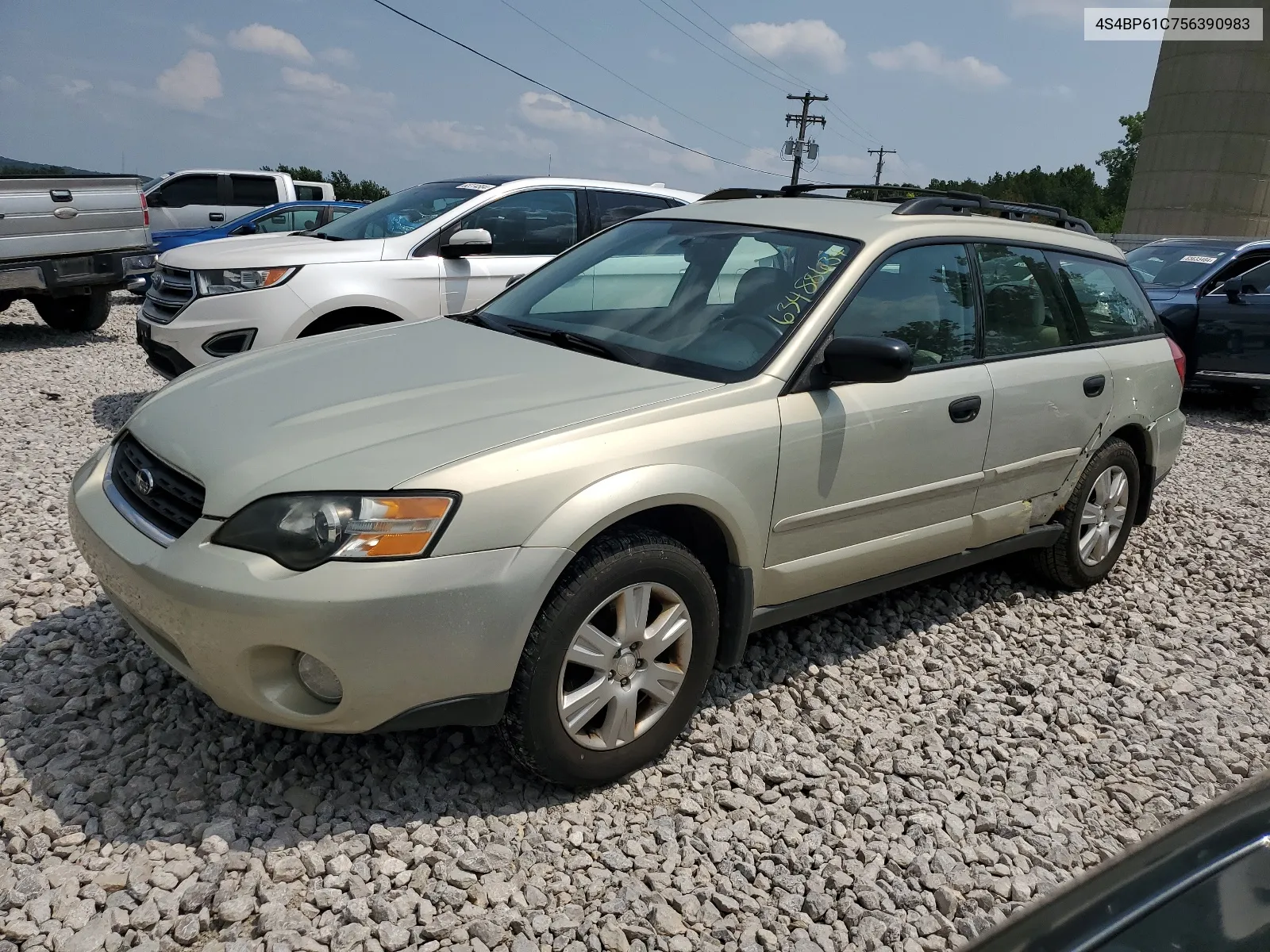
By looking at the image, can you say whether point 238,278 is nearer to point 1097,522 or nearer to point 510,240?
point 510,240

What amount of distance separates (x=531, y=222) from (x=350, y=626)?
522 centimetres

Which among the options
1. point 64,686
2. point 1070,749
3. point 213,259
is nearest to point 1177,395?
point 1070,749

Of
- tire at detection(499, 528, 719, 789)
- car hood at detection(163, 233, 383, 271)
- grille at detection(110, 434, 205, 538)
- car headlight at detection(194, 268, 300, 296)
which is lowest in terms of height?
tire at detection(499, 528, 719, 789)

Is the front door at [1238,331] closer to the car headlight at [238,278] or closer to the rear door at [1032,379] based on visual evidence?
the rear door at [1032,379]

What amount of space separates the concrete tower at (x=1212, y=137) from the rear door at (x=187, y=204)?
108 feet

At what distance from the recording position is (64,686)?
10.7 ft

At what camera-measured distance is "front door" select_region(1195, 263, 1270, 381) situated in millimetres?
9500

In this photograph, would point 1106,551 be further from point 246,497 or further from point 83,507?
point 83,507

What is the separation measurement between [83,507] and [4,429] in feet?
14.2

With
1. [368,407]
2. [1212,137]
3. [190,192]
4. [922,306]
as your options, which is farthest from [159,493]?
[1212,137]

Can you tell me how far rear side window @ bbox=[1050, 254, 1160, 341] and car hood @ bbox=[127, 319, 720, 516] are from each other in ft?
7.52

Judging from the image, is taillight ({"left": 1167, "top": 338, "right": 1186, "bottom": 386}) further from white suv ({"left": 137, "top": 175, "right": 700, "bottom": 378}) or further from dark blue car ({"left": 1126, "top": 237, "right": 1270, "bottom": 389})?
dark blue car ({"left": 1126, "top": 237, "right": 1270, "bottom": 389})

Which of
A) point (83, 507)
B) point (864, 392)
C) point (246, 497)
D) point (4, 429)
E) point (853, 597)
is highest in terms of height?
point (864, 392)

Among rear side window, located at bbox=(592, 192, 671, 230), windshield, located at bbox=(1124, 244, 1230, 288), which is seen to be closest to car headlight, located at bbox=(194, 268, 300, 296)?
rear side window, located at bbox=(592, 192, 671, 230)
